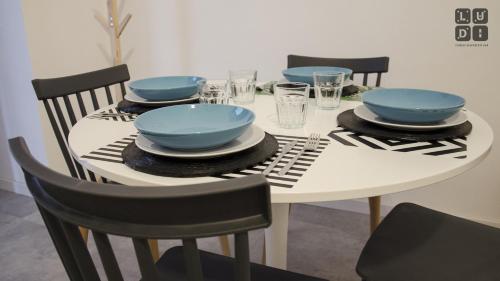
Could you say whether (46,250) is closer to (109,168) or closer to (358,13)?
(109,168)

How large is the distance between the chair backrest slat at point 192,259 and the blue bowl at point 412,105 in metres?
0.64

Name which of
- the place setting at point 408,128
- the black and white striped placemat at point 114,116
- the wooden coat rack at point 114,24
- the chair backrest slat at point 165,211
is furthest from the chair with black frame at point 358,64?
the chair backrest slat at point 165,211

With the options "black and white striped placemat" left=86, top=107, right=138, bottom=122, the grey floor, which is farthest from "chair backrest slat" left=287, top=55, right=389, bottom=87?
"black and white striped placemat" left=86, top=107, right=138, bottom=122

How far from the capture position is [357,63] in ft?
6.15

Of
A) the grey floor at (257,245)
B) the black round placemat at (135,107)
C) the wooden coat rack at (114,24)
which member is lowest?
the grey floor at (257,245)

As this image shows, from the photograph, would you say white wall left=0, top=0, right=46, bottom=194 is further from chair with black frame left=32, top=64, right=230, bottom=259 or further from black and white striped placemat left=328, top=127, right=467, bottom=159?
black and white striped placemat left=328, top=127, right=467, bottom=159

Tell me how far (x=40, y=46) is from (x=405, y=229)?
205cm

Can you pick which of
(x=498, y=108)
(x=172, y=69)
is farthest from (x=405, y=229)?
(x=172, y=69)

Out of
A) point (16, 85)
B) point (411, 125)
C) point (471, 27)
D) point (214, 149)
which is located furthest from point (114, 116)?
point (471, 27)

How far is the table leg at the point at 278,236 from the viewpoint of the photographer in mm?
1110

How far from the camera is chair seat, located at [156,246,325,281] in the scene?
100cm

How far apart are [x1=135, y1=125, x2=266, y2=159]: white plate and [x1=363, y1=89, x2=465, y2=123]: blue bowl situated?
0.32m

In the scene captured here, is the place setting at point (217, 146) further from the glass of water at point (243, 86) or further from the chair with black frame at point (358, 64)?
the chair with black frame at point (358, 64)

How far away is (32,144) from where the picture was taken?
242 cm
